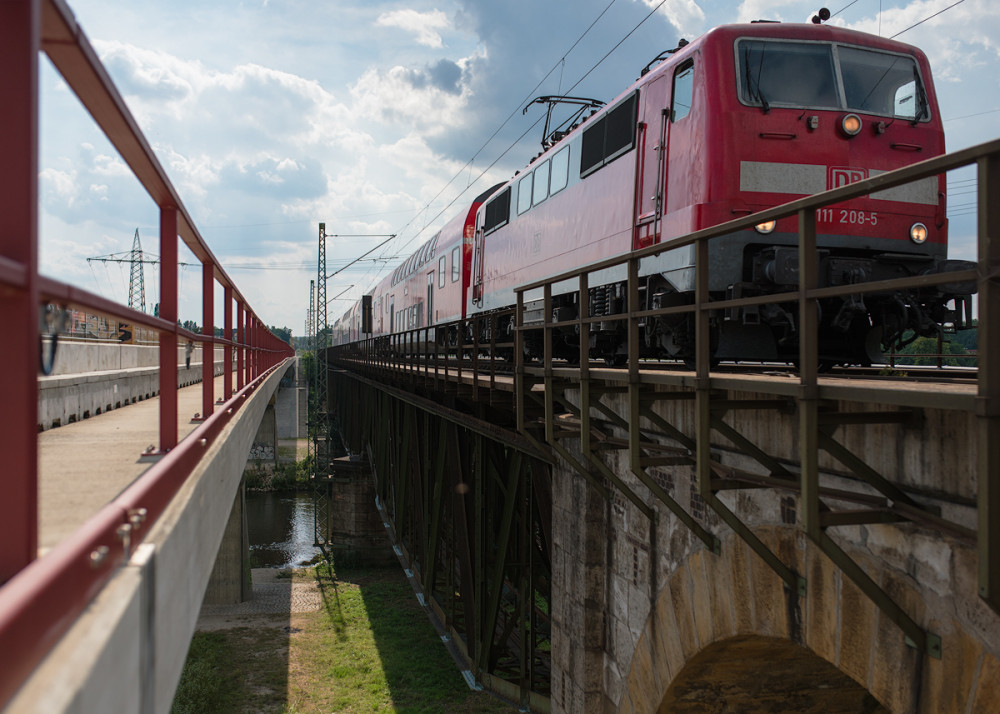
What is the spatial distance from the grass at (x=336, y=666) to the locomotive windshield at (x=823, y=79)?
11.5 m

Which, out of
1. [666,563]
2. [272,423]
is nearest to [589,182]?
[666,563]

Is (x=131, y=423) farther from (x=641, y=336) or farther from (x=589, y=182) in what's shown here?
(x=589, y=182)

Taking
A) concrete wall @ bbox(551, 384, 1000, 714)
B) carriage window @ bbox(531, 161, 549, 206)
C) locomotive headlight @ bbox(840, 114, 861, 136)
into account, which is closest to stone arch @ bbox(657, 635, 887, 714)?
concrete wall @ bbox(551, 384, 1000, 714)

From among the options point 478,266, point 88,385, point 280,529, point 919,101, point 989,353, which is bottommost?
point 280,529

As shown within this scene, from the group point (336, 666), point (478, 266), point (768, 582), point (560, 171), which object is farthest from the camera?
point (336, 666)

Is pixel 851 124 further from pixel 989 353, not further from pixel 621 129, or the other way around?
pixel 989 353

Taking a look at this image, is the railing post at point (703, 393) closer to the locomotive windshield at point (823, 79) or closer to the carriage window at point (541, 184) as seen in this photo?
the locomotive windshield at point (823, 79)

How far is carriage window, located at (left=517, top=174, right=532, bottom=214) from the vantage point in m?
12.8

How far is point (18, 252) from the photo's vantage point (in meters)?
1.70

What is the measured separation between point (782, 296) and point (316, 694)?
55.9ft

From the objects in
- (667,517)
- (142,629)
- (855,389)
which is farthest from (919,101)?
(142,629)

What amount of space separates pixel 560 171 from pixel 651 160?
3274 mm

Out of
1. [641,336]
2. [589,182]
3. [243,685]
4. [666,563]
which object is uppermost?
[589,182]

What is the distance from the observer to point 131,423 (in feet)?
20.5
